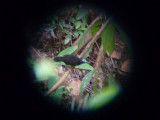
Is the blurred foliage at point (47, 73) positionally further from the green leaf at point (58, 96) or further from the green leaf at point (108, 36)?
the green leaf at point (108, 36)

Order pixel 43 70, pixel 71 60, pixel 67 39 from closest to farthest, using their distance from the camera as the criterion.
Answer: pixel 43 70, pixel 71 60, pixel 67 39

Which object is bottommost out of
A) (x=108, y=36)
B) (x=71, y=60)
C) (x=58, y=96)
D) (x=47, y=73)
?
(x=58, y=96)

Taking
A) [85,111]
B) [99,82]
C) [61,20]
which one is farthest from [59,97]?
[61,20]

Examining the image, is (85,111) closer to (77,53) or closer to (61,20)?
(77,53)

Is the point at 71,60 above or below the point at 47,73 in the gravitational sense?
above

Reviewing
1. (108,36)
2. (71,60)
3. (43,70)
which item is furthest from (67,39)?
(108,36)

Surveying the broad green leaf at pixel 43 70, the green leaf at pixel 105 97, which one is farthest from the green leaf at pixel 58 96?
the green leaf at pixel 105 97

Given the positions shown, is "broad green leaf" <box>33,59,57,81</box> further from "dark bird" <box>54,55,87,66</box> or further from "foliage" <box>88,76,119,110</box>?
"foliage" <box>88,76,119,110</box>

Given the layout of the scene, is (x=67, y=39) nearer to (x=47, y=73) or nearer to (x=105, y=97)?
(x=47, y=73)

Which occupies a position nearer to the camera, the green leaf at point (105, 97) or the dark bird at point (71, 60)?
the green leaf at point (105, 97)

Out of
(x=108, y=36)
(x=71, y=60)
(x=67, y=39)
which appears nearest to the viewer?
(x=108, y=36)

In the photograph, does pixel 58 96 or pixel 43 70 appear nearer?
pixel 43 70
